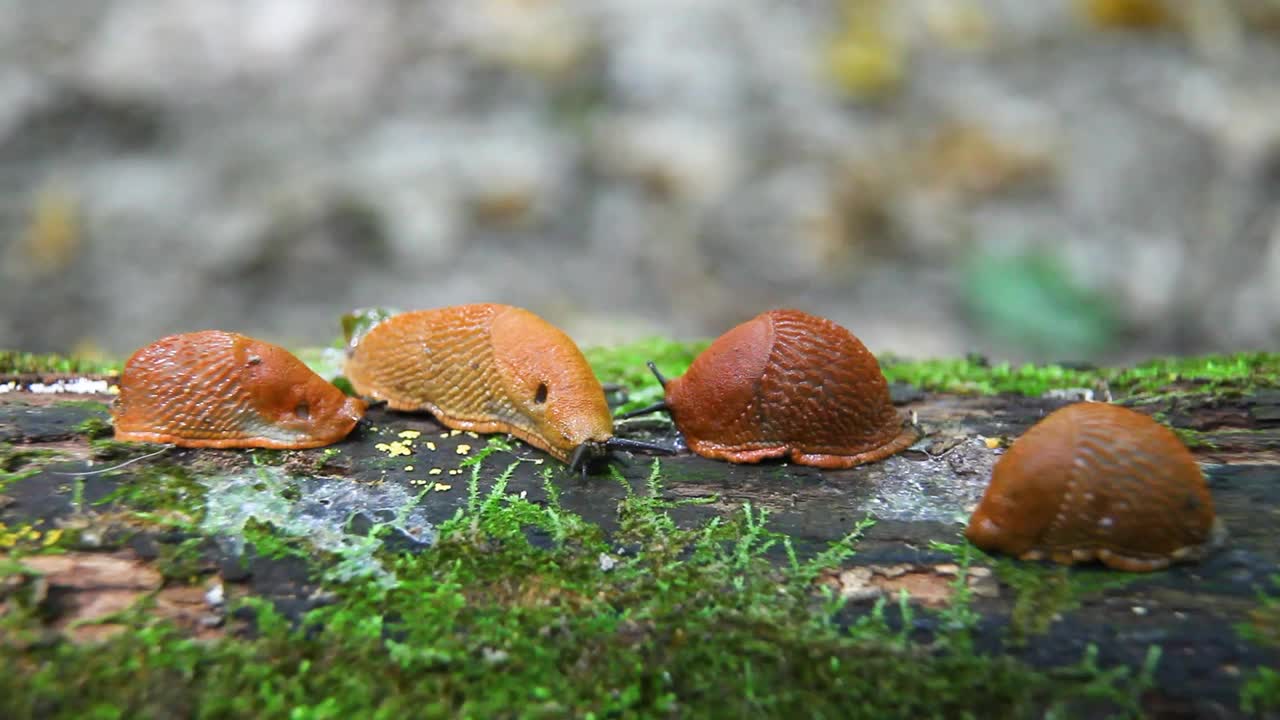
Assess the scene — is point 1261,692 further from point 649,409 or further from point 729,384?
point 649,409

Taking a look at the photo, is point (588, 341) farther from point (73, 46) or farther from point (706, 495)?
point (73, 46)

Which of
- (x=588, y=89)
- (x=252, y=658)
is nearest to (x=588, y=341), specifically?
(x=588, y=89)

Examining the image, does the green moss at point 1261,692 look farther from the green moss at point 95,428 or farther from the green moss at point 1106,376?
the green moss at point 95,428

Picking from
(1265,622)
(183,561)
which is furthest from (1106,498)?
(183,561)

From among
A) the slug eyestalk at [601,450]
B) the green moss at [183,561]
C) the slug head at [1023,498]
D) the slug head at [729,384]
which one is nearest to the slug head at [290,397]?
the green moss at [183,561]

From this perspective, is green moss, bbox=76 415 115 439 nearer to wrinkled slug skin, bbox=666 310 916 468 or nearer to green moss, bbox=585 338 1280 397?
green moss, bbox=585 338 1280 397

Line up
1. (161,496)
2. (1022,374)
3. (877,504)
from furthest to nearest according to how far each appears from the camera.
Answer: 1. (1022,374)
2. (877,504)
3. (161,496)

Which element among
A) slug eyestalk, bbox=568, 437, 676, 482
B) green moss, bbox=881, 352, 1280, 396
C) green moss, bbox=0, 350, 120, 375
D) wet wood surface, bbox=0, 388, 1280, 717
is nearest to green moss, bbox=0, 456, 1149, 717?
wet wood surface, bbox=0, 388, 1280, 717
